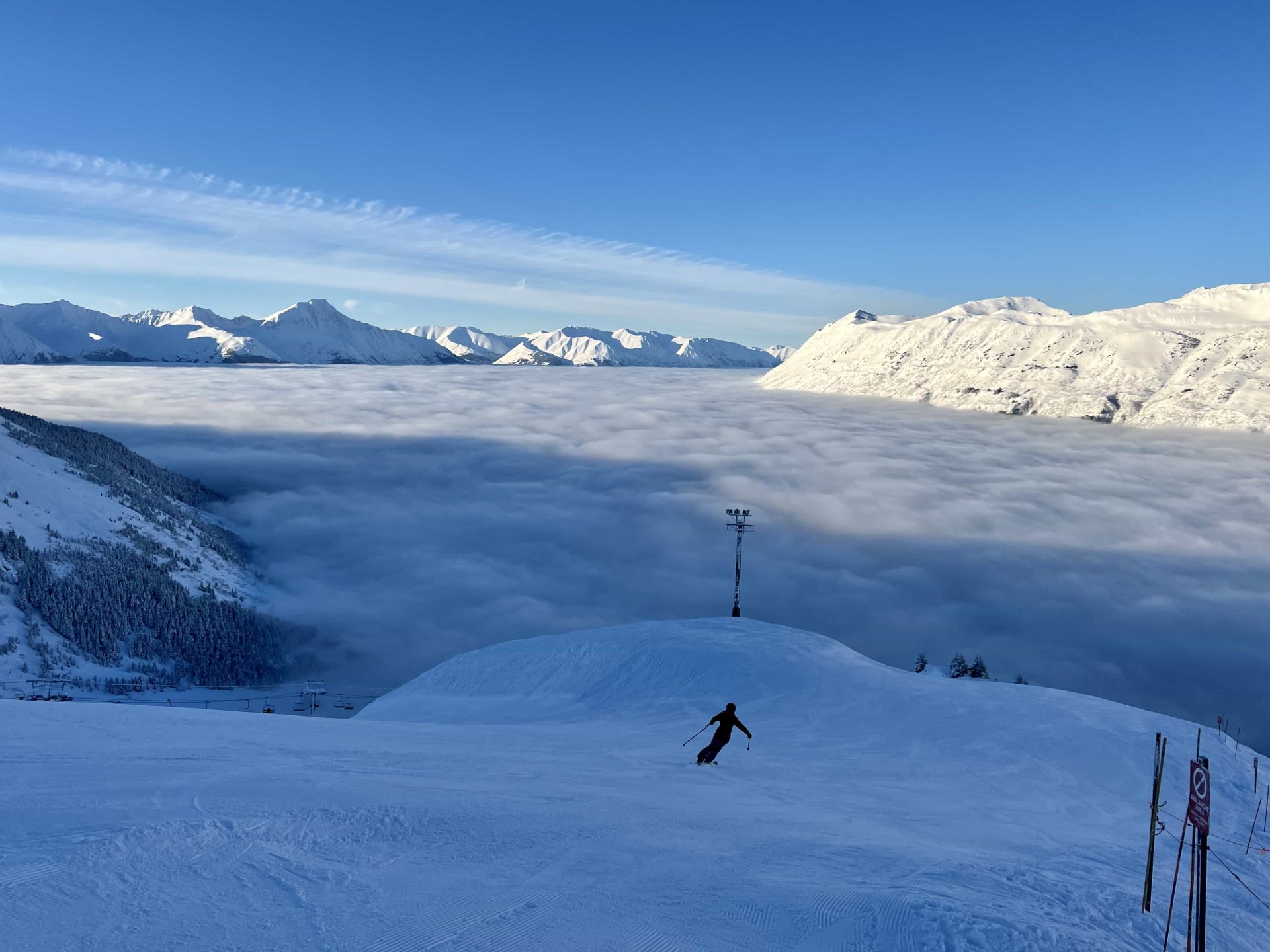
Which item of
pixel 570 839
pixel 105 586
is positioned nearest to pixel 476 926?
pixel 570 839

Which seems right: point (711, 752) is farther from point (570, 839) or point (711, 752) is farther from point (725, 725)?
point (570, 839)

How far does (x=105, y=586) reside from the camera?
67.9 meters

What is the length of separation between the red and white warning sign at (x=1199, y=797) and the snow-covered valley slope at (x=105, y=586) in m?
63.6

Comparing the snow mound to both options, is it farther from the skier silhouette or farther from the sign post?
the sign post

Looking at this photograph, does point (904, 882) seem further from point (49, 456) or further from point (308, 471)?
point (308, 471)

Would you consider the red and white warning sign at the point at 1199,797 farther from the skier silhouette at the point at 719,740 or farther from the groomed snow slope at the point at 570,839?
the skier silhouette at the point at 719,740

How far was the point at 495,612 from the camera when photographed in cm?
9550

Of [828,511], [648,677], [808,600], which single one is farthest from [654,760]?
[828,511]

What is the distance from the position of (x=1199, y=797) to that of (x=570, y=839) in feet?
22.1

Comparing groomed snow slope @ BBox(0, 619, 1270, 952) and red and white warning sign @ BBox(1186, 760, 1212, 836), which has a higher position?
red and white warning sign @ BBox(1186, 760, 1212, 836)

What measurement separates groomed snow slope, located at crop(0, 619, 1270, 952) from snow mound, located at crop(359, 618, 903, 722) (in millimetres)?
4732

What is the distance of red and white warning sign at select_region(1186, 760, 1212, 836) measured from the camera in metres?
7.47

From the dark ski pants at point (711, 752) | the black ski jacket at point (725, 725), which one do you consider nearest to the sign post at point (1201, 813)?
the black ski jacket at point (725, 725)

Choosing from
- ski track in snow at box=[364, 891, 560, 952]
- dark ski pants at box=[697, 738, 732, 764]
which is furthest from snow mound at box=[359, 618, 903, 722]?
ski track in snow at box=[364, 891, 560, 952]
